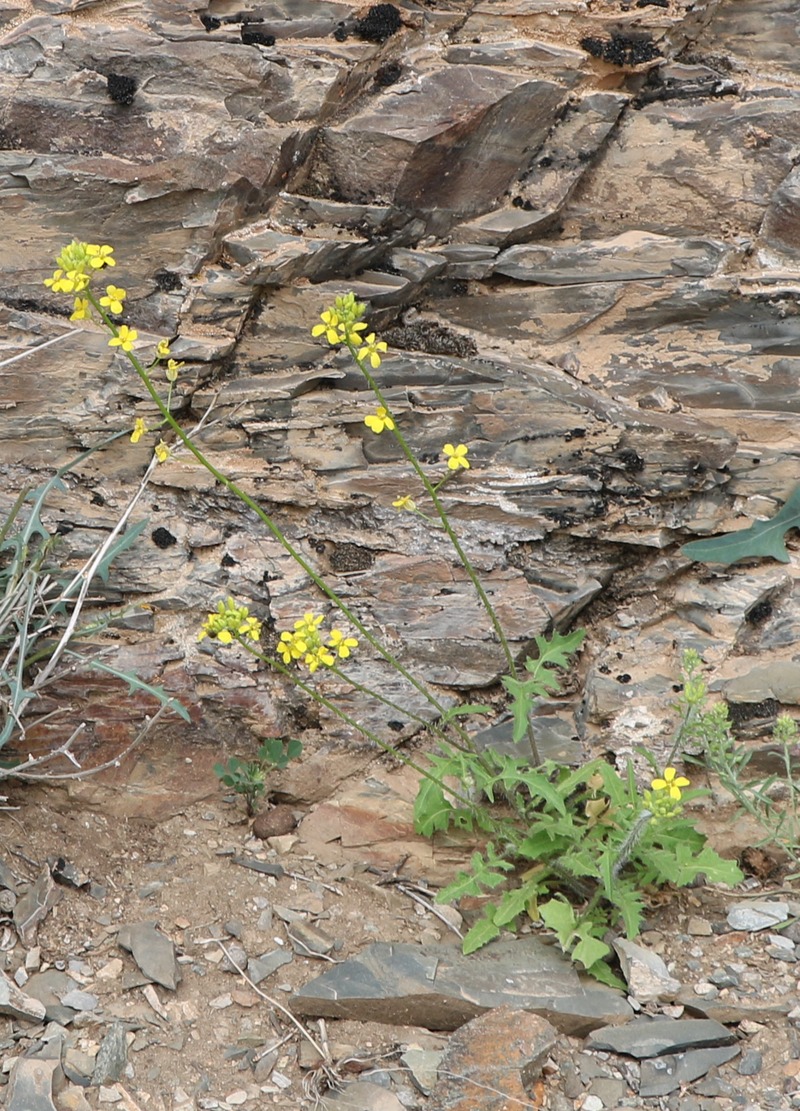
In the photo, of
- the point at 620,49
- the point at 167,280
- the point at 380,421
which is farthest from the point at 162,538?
the point at 620,49

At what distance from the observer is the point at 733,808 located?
395 cm

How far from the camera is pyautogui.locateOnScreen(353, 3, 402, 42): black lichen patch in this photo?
382 centimetres

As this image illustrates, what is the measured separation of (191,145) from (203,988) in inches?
108

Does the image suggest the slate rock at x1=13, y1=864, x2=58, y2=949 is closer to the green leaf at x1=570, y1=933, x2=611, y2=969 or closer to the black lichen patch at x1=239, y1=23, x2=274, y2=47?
the green leaf at x1=570, y1=933, x2=611, y2=969

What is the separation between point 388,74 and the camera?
12.7 feet

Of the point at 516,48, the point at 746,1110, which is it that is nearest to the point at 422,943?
the point at 746,1110

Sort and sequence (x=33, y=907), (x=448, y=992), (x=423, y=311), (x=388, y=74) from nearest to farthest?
(x=448, y=992)
(x=33, y=907)
(x=388, y=74)
(x=423, y=311)

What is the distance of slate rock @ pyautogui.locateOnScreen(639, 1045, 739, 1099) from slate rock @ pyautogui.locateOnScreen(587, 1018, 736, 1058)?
0.02m

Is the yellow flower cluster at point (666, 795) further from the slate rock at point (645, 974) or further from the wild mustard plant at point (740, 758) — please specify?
the slate rock at point (645, 974)

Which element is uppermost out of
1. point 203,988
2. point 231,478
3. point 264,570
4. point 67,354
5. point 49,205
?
point 49,205

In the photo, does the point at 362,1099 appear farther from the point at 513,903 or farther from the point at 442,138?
the point at 442,138

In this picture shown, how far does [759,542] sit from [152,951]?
8.10ft

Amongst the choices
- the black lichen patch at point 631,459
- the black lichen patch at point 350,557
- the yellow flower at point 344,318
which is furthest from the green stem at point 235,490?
the black lichen patch at point 631,459

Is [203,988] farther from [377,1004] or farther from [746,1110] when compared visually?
[746,1110]
